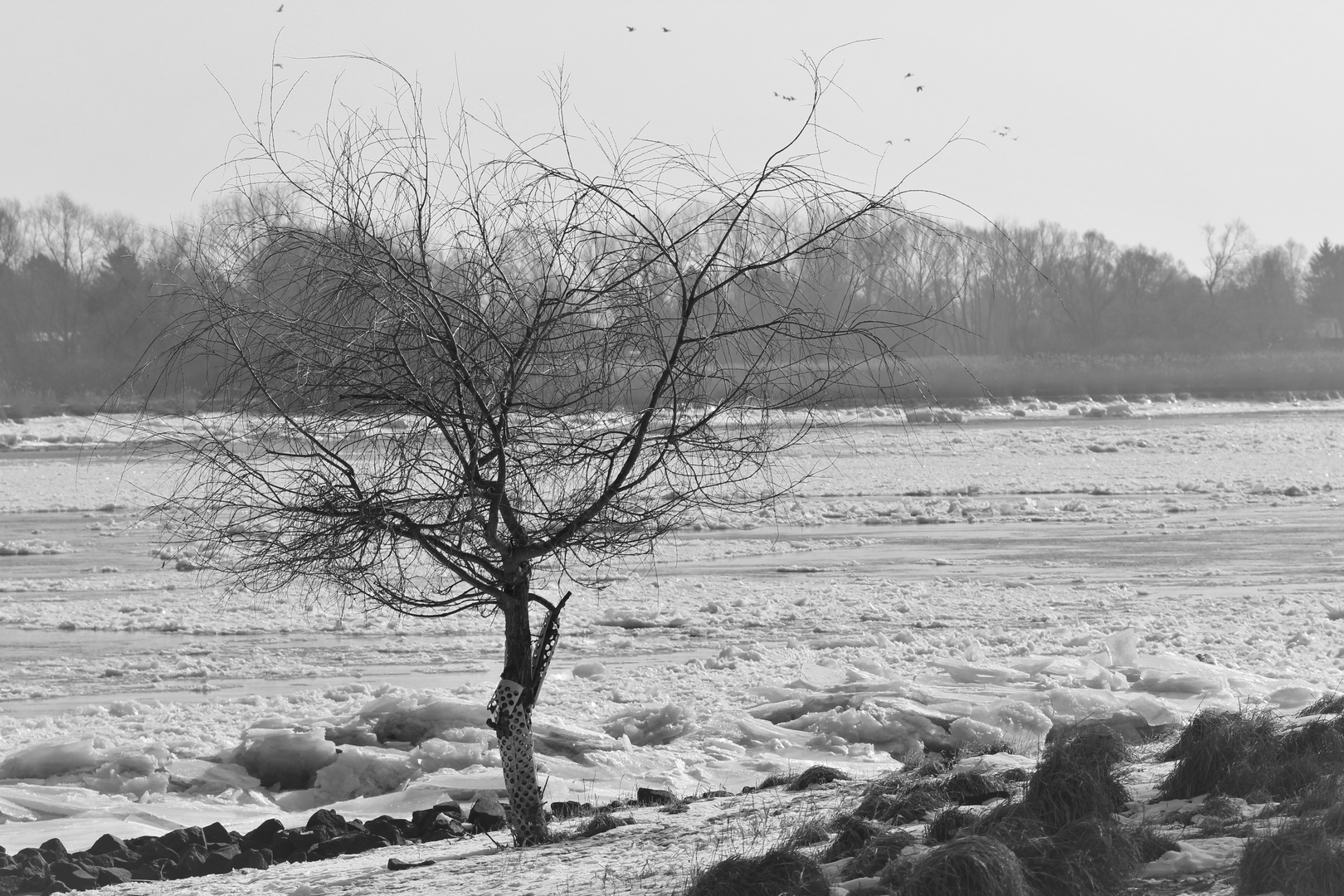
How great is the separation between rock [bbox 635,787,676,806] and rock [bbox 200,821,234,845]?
7.81ft

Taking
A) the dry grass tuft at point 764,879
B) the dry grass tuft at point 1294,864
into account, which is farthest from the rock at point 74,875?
the dry grass tuft at point 1294,864

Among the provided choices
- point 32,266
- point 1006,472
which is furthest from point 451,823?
point 32,266

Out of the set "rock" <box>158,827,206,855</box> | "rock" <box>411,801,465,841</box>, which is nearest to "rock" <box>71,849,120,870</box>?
"rock" <box>158,827,206,855</box>

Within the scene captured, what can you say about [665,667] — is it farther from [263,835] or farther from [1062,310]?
[1062,310]

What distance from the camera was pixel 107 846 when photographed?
690 cm

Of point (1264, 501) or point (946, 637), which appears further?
point (1264, 501)

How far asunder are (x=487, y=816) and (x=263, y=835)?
1.29 m

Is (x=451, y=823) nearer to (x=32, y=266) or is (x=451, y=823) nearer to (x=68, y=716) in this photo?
(x=68, y=716)

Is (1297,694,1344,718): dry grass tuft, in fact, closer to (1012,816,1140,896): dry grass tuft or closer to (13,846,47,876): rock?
(1012,816,1140,896): dry grass tuft

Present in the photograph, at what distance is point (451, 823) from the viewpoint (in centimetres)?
751

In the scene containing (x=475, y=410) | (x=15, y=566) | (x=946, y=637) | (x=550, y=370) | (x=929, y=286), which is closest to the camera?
(x=475, y=410)

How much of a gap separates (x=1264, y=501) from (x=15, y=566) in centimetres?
2268

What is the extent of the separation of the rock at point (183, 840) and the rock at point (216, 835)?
2 cm

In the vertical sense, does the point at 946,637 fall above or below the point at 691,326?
below
